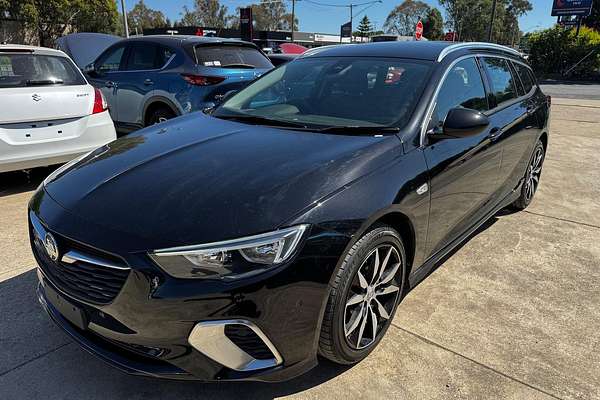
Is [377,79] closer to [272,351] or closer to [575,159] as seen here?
[272,351]

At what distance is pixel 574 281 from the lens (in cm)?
345

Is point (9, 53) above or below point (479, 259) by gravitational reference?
above

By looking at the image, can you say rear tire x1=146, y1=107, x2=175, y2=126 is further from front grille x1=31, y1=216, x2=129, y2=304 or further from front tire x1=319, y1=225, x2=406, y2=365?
front tire x1=319, y1=225, x2=406, y2=365

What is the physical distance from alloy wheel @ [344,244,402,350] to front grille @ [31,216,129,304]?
40.7 inches

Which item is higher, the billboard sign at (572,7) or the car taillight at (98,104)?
the billboard sign at (572,7)

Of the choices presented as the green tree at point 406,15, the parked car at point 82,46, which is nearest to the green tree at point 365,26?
the green tree at point 406,15

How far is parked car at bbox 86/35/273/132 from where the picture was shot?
612 centimetres

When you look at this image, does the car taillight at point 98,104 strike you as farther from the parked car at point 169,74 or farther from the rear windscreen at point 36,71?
the parked car at point 169,74

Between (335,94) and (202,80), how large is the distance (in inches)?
131

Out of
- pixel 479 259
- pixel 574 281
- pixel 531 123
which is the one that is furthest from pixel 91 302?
pixel 531 123

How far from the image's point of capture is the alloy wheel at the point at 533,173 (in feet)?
15.7

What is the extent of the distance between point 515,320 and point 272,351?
1.75 m

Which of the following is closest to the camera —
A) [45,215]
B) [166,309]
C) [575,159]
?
[166,309]

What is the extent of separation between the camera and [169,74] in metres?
6.31
